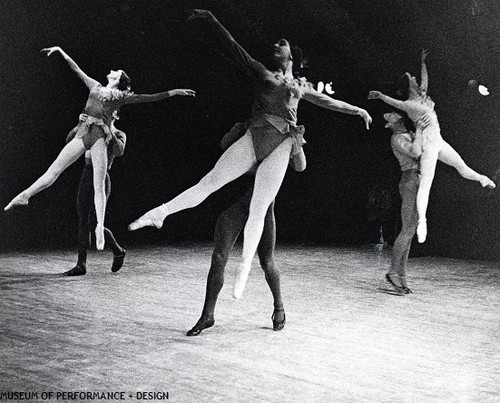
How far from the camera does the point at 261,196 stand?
3.53m

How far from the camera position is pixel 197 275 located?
18.7 feet

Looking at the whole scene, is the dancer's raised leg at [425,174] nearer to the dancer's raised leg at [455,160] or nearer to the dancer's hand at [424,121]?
the dancer's raised leg at [455,160]

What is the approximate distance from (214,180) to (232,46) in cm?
65

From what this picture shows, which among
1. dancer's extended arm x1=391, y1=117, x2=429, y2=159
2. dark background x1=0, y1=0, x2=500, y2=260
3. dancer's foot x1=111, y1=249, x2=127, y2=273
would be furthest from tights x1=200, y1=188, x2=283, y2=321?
dark background x1=0, y1=0, x2=500, y2=260

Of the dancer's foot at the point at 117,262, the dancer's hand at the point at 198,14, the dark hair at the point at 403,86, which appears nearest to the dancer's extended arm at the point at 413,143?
the dark hair at the point at 403,86

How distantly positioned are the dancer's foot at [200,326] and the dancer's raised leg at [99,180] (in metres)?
1.82

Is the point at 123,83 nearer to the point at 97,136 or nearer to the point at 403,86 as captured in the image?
the point at 97,136

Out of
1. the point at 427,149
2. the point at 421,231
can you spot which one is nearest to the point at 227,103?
the point at 427,149

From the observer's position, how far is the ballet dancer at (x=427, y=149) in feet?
16.4

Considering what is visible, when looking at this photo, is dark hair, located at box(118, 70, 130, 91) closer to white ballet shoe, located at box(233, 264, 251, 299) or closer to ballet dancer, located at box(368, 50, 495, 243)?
→ ballet dancer, located at box(368, 50, 495, 243)

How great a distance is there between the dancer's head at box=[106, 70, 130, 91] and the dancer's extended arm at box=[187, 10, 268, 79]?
2243 millimetres

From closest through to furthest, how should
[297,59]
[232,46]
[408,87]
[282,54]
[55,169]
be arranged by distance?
1. [232,46]
2. [282,54]
3. [297,59]
4. [55,169]
5. [408,87]

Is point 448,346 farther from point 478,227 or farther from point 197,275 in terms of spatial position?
point 478,227

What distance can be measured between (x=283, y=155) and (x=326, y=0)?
12.4 ft
